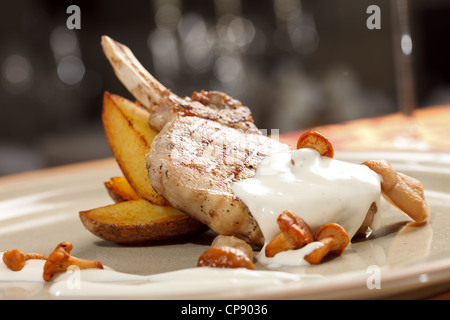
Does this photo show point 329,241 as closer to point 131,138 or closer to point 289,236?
point 289,236

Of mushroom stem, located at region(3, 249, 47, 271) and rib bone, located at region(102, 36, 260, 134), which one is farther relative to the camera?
rib bone, located at region(102, 36, 260, 134)

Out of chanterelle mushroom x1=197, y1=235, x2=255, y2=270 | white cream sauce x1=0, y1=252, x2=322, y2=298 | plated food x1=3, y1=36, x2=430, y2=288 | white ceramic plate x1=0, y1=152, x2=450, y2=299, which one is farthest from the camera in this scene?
plated food x1=3, y1=36, x2=430, y2=288

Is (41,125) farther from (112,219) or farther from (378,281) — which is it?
(378,281)

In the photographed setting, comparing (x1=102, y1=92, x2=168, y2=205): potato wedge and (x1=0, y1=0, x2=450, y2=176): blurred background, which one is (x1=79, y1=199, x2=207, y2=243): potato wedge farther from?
(x1=0, y1=0, x2=450, y2=176): blurred background

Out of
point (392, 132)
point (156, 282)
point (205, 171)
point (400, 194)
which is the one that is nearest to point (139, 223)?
point (205, 171)

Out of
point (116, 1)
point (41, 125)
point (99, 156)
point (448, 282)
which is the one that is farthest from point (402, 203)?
point (116, 1)

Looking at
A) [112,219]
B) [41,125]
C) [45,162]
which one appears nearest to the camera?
[112,219]

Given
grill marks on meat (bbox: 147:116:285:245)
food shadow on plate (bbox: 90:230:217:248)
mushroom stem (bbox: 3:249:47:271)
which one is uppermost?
grill marks on meat (bbox: 147:116:285:245)

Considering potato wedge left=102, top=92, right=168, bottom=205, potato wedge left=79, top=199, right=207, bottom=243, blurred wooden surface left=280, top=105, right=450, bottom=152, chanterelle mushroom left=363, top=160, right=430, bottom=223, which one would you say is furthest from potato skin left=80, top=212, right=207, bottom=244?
blurred wooden surface left=280, top=105, right=450, bottom=152
